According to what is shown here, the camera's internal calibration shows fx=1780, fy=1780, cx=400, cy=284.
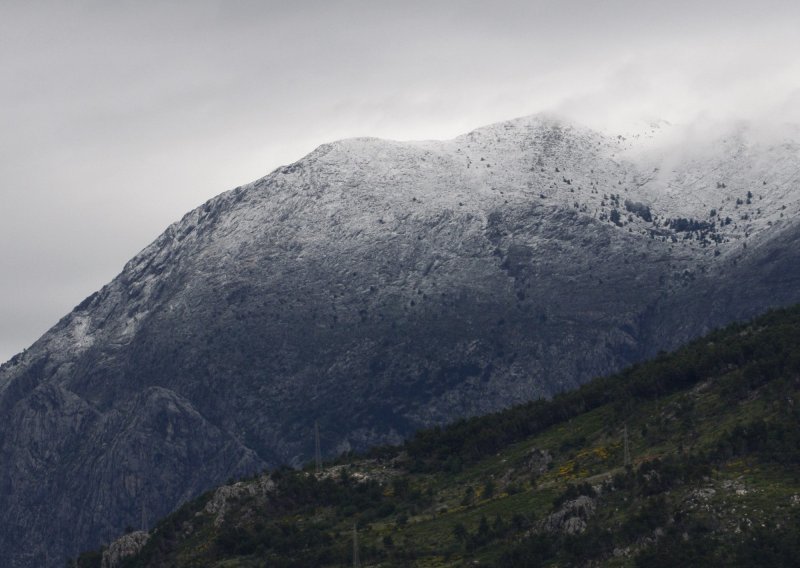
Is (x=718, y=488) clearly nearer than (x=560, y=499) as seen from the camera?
Yes

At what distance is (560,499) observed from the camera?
7726 inches

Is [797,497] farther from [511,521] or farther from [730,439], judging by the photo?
[511,521]

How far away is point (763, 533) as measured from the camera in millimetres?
171750

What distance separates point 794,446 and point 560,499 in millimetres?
26086

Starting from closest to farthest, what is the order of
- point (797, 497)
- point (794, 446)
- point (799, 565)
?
point (799, 565), point (797, 497), point (794, 446)

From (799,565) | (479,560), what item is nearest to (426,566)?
(479,560)

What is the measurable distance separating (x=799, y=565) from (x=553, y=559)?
29.1 metres

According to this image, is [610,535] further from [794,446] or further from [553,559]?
[794,446]

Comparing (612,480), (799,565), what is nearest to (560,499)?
(612,480)

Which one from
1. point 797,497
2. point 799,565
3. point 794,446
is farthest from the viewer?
point 794,446

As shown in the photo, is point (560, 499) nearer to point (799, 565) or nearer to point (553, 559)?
point (553, 559)

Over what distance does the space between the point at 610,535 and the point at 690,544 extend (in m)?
10.7

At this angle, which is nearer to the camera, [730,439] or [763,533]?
[763,533]

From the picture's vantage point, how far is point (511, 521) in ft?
655
